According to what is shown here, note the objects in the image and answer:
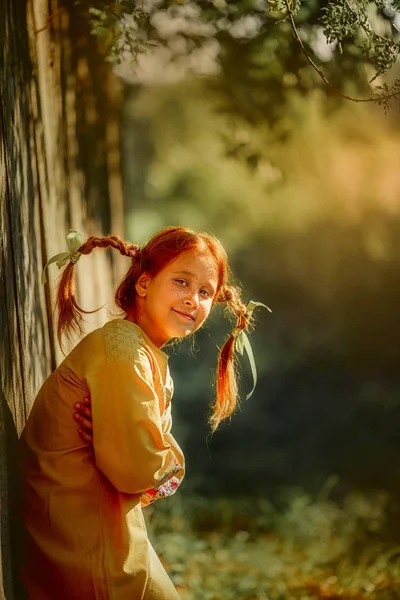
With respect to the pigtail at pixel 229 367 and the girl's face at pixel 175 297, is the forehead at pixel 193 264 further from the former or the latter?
the pigtail at pixel 229 367

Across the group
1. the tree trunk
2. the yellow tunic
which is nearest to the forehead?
the yellow tunic

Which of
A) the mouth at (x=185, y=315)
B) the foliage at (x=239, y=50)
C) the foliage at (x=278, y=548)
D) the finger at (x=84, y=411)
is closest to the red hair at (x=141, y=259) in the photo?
the mouth at (x=185, y=315)

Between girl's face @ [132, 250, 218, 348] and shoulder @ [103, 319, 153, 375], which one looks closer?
shoulder @ [103, 319, 153, 375]

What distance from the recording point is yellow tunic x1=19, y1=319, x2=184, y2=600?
1.82 metres

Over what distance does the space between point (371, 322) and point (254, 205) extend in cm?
94

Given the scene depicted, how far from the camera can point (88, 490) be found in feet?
6.12

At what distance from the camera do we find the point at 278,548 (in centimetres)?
432

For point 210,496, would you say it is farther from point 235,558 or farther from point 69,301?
point 69,301

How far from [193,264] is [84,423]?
0.48 meters

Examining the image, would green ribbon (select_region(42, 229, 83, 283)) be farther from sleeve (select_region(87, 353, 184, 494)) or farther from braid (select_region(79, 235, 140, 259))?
sleeve (select_region(87, 353, 184, 494))

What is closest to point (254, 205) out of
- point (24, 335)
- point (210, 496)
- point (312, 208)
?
point (312, 208)

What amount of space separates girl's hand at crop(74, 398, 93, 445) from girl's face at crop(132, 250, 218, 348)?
29 cm

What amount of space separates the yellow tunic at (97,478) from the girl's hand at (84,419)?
0.05 ft

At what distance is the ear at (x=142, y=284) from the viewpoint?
7.01ft
